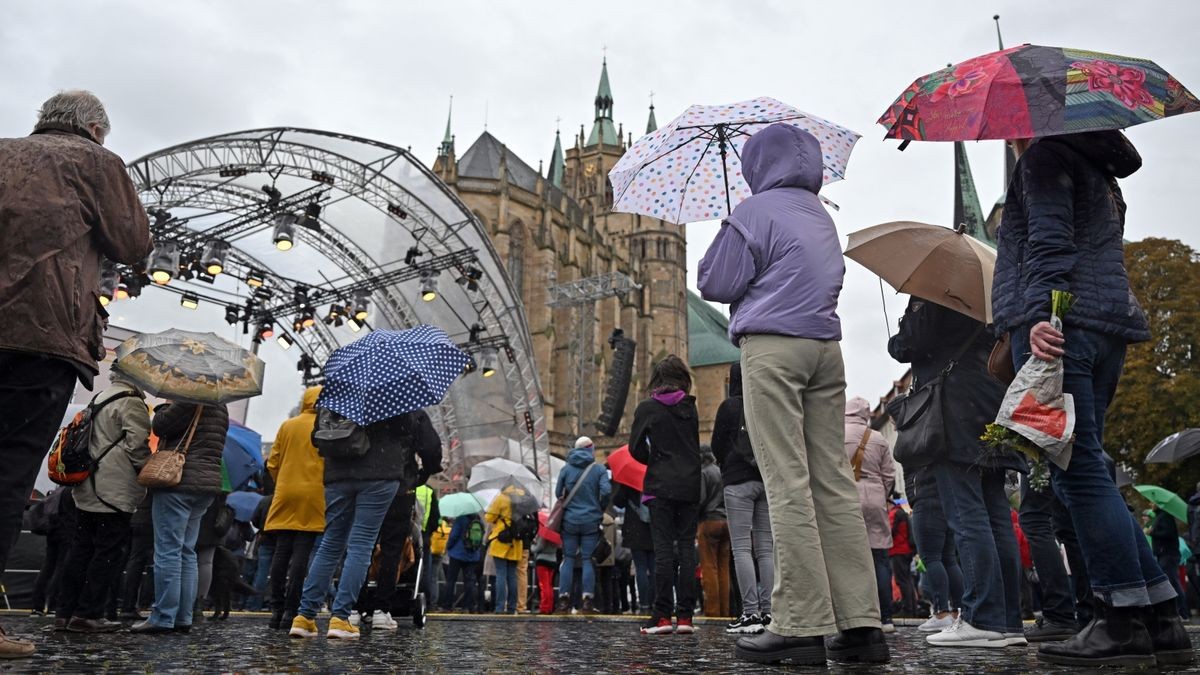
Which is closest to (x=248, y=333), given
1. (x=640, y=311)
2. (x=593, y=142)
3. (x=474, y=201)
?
(x=474, y=201)

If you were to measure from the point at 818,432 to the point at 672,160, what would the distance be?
9.76ft

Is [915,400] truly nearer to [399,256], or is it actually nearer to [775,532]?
[775,532]

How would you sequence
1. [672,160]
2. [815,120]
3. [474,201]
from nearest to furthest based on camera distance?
[815,120], [672,160], [474,201]

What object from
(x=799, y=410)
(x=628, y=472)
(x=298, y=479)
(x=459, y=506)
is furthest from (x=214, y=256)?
(x=799, y=410)

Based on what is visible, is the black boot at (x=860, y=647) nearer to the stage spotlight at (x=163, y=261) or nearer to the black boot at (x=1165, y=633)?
the black boot at (x=1165, y=633)

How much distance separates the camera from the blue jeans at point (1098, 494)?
310 centimetres

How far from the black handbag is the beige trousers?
3.53 feet

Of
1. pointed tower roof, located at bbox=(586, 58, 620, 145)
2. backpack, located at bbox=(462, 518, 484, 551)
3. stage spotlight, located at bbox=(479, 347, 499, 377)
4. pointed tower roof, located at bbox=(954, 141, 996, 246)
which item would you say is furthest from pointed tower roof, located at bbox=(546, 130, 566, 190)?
backpack, located at bbox=(462, 518, 484, 551)

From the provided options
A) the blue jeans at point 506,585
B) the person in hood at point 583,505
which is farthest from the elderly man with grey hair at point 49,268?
the blue jeans at point 506,585

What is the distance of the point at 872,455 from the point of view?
744 cm

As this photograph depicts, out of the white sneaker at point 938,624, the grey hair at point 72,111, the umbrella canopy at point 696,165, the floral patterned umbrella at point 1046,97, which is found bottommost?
the white sneaker at point 938,624

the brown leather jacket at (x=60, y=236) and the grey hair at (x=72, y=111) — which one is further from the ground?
the grey hair at (x=72, y=111)

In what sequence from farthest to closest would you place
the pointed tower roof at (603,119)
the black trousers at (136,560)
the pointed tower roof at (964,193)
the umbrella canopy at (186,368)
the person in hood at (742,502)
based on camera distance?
1. the pointed tower roof at (603,119)
2. the pointed tower roof at (964,193)
3. the black trousers at (136,560)
4. the person in hood at (742,502)
5. the umbrella canopy at (186,368)

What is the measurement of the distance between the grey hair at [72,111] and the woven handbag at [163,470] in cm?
214
